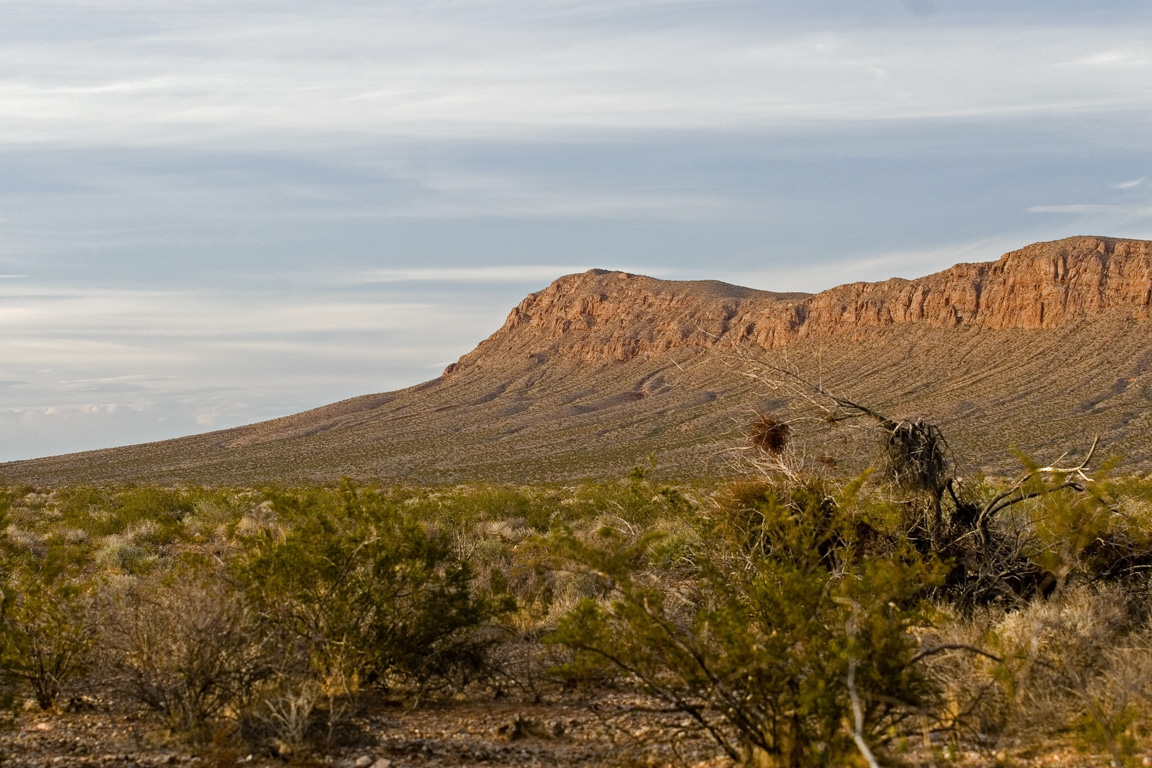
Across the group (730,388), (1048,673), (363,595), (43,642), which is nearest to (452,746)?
(363,595)

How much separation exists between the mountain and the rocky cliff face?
230mm

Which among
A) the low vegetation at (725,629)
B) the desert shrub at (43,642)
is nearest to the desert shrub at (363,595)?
the low vegetation at (725,629)

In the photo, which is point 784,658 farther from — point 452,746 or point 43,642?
point 43,642

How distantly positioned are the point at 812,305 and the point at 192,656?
3997 inches

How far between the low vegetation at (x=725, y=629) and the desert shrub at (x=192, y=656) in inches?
0.8

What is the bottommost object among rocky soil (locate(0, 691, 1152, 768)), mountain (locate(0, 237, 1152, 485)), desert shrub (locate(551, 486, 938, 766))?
rocky soil (locate(0, 691, 1152, 768))

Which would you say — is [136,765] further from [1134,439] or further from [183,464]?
[183,464]

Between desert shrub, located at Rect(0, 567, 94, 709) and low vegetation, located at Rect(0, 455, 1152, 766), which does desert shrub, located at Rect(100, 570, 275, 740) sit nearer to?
low vegetation, located at Rect(0, 455, 1152, 766)

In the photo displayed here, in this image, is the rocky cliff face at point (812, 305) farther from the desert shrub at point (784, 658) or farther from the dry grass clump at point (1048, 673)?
the desert shrub at point (784, 658)

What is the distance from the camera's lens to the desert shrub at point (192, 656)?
6809 mm

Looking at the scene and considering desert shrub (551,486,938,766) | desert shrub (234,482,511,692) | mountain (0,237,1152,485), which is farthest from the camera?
mountain (0,237,1152,485)

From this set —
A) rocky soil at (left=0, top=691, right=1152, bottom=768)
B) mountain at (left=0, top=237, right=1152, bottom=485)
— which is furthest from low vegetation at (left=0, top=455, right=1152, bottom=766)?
mountain at (left=0, top=237, right=1152, bottom=485)

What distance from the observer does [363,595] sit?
784 centimetres

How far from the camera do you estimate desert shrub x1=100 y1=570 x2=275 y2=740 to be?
6809mm
